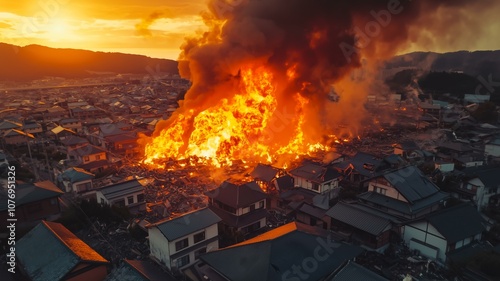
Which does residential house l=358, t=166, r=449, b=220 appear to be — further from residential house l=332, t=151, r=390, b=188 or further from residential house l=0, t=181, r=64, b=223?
residential house l=0, t=181, r=64, b=223

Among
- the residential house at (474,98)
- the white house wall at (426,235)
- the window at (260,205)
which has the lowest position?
the white house wall at (426,235)

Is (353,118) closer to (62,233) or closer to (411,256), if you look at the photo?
(411,256)

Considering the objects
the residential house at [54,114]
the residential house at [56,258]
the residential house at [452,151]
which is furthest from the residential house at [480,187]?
the residential house at [54,114]

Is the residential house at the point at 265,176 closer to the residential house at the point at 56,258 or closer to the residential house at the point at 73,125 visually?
the residential house at the point at 56,258

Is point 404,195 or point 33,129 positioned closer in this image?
point 404,195

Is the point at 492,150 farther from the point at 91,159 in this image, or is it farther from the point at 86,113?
the point at 86,113

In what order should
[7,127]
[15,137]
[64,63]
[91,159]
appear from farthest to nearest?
[64,63], [7,127], [15,137], [91,159]

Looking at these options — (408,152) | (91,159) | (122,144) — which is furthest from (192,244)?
(408,152)
